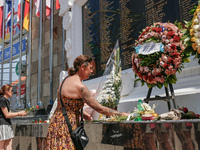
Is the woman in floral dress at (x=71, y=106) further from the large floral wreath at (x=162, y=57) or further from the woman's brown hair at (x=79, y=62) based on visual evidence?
the large floral wreath at (x=162, y=57)

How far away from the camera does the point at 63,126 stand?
8.84 feet

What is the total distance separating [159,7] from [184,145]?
3.61 m

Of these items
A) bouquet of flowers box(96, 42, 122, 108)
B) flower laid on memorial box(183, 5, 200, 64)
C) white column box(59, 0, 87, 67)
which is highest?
white column box(59, 0, 87, 67)

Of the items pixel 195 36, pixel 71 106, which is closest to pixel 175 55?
pixel 195 36

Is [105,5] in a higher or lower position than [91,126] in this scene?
higher

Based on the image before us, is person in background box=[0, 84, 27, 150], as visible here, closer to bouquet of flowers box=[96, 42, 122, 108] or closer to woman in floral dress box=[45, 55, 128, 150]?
bouquet of flowers box=[96, 42, 122, 108]

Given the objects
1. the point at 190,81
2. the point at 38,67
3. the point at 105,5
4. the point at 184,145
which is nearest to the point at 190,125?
the point at 184,145

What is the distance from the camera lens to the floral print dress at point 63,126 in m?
2.67

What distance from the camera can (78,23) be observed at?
809 cm

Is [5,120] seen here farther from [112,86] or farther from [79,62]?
[79,62]

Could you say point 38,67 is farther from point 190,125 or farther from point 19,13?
point 190,125

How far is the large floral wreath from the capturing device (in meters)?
2.73

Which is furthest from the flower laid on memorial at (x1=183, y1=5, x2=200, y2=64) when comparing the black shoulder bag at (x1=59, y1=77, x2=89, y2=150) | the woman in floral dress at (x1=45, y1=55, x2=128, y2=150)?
the black shoulder bag at (x1=59, y1=77, x2=89, y2=150)

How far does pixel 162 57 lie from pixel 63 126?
4.58ft
